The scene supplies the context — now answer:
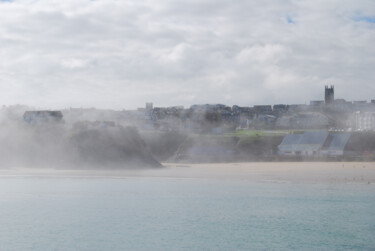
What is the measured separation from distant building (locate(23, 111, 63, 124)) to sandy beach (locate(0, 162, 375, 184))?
1318 centimetres

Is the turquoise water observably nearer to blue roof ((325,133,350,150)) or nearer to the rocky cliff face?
the rocky cliff face

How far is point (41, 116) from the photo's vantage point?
54.1 meters

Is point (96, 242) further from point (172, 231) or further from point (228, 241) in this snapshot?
point (228, 241)

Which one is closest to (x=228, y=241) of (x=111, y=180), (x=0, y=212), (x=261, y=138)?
(x=0, y=212)

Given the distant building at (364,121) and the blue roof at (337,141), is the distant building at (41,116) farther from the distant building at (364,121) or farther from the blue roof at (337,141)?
the distant building at (364,121)

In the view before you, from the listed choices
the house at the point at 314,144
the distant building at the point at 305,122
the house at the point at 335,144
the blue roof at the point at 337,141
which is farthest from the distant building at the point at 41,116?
the distant building at the point at 305,122

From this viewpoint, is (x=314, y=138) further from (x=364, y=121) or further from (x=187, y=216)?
(x=187, y=216)

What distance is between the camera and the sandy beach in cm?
3084

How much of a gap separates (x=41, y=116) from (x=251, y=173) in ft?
97.8

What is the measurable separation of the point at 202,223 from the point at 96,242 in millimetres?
4824

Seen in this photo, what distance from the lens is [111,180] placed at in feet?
107

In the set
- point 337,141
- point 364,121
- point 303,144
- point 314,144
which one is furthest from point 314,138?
point 364,121

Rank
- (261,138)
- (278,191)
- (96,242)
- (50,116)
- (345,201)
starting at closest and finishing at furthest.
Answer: (96,242) → (345,201) → (278,191) → (261,138) → (50,116)

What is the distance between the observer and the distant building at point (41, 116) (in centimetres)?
5153
